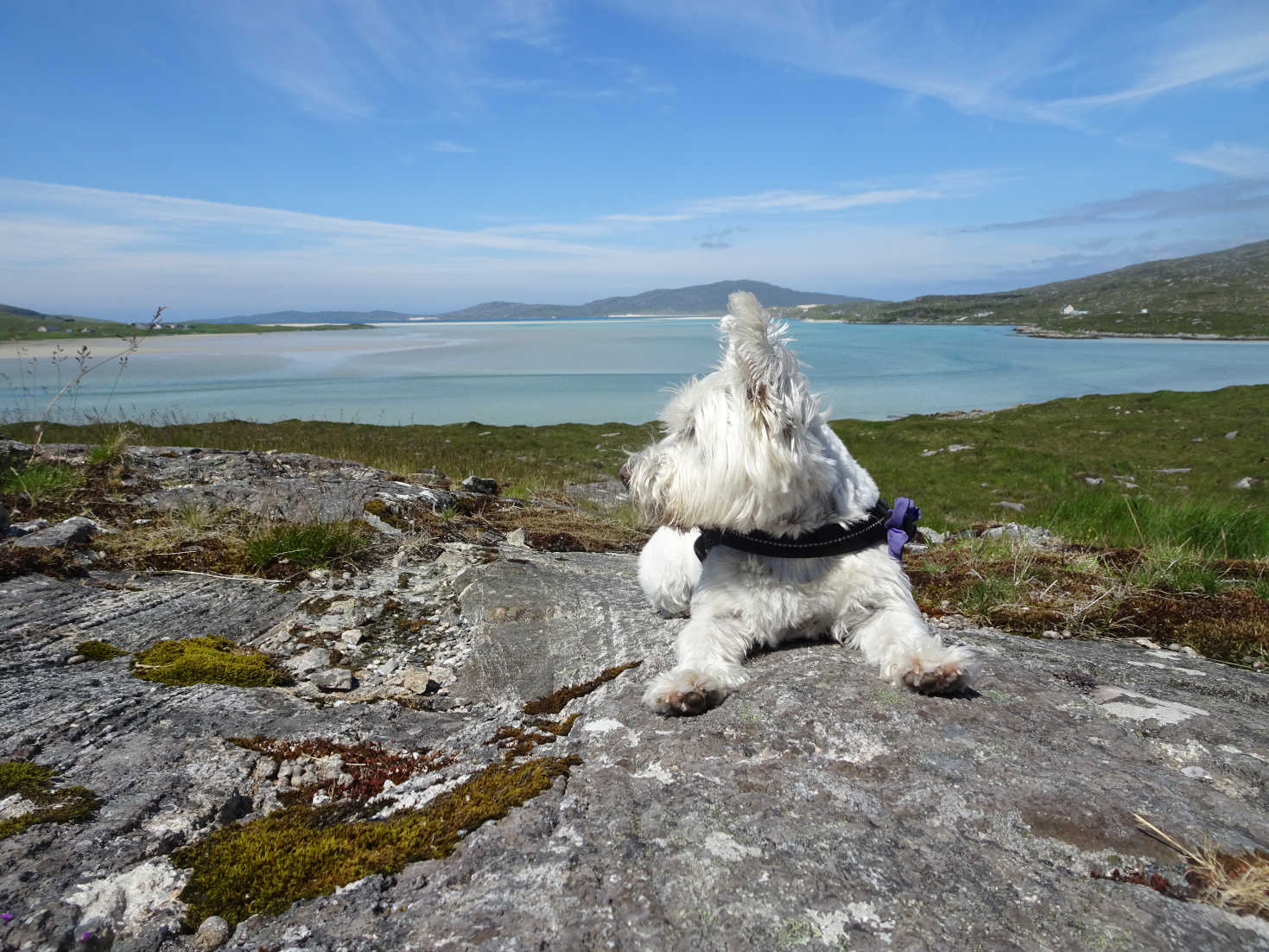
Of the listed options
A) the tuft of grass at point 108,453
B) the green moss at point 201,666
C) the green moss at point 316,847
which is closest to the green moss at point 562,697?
the green moss at point 316,847

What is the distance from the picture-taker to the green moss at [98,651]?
152 inches

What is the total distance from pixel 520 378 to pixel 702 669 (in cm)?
7037

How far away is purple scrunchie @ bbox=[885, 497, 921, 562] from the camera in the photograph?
14.4 feet

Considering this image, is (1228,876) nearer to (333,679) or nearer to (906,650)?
(906,650)

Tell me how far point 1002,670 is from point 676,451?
7.16ft

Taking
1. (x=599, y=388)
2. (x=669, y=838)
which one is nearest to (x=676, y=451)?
(x=669, y=838)

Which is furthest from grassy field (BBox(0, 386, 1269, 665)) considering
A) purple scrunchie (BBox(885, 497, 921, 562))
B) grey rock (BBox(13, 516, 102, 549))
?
purple scrunchie (BBox(885, 497, 921, 562))

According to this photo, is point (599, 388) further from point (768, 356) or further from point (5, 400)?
point (768, 356)

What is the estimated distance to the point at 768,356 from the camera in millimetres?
4004

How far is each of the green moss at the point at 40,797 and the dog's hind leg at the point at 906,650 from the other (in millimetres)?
3263

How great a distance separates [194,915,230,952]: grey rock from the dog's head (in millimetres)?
3064

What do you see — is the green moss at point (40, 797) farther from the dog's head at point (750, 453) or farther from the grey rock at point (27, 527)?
the grey rock at point (27, 527)

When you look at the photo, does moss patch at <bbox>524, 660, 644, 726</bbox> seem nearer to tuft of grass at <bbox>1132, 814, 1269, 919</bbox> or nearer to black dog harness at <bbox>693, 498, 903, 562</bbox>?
black dog harness at <bbox>693, 498, 903, 562</bbox>

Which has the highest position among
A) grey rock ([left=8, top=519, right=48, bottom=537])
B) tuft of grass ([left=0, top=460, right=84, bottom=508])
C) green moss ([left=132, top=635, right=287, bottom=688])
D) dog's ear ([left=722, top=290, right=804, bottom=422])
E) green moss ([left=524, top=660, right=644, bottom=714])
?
dog's ear ([left=722, top=290, right=804, bottom=422])
